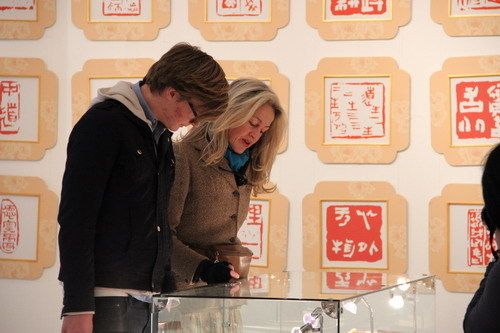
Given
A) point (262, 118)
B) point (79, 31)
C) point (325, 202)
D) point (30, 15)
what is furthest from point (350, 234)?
point (30, 15)

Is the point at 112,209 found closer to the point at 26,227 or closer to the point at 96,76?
the point at 96,76

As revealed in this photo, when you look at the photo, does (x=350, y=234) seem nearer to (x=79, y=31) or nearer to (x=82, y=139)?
(x=79, y=31)

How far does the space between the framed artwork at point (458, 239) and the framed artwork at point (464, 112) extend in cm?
21

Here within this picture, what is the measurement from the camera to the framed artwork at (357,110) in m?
4.60

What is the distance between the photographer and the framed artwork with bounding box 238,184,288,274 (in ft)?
15.3

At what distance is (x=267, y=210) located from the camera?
4.70 metres

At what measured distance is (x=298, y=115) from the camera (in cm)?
470

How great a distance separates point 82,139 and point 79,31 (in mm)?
2697

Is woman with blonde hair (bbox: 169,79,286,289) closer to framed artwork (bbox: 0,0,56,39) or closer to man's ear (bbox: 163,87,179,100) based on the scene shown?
man's ear (bbox: 163,87,179,100)

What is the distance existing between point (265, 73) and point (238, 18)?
1.27 feet

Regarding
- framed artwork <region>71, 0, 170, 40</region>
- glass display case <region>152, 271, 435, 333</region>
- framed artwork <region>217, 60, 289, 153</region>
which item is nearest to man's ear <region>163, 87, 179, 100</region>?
glass display case <region>152, 271, 435, 333</region>

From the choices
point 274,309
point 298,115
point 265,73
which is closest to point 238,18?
point 265,73

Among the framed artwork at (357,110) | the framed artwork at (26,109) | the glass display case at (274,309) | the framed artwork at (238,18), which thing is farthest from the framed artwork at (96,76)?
the glass display case at (274,309)

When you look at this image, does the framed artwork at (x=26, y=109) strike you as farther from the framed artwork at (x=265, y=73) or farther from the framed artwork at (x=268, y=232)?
the framed artwork at (x=268, y=232)
